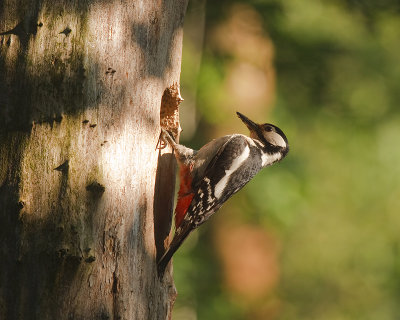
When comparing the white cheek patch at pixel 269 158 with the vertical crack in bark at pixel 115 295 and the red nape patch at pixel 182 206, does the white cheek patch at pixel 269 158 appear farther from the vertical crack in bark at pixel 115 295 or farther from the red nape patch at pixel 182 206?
the vertical crack in bark at pixel 115 295

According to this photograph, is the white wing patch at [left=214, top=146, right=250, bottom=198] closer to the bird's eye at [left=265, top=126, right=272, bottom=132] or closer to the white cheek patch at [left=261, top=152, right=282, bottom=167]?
the white cheek patch at [left=261, top=152, right=282, bottom=167]

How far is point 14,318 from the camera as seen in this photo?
300 cm

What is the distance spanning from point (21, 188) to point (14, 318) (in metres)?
0.61

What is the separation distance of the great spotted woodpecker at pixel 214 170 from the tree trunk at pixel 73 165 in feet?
2.36

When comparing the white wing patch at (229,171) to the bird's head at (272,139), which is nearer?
the white wing patch at (229,171)

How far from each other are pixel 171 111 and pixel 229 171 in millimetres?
730

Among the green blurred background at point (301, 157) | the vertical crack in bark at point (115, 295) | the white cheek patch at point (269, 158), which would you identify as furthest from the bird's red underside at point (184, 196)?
the green blurred background at point (301, 157)

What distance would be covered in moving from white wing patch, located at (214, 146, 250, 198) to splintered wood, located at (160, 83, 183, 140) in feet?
1.74

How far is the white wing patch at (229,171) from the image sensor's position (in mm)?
4688

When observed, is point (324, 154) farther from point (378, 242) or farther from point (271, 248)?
point (271, 248)

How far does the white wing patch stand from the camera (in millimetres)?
4688

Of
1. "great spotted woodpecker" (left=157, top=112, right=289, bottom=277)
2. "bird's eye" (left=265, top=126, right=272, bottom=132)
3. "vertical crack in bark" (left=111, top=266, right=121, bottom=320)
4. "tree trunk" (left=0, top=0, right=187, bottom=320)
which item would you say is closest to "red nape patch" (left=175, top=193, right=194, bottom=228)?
"great spotted woodpecker" (left=157, top=112, right=289, bottom=277)

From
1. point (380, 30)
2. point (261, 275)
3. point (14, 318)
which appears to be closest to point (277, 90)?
point (380, 30)

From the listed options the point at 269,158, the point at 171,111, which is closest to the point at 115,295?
the point at 171,111
